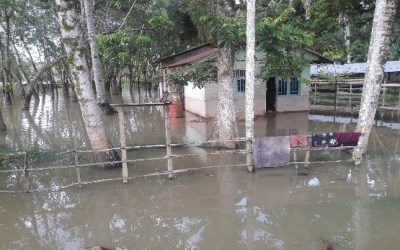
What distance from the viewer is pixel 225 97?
32.5ft

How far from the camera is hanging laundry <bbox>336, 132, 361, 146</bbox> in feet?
27.7

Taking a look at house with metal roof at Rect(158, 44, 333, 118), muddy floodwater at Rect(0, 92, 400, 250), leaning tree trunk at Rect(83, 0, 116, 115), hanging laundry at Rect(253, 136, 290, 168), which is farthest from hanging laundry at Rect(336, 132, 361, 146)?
house with metal roof at Rect(158, 44, 333, 118)

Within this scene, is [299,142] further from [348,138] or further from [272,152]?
[348,138]

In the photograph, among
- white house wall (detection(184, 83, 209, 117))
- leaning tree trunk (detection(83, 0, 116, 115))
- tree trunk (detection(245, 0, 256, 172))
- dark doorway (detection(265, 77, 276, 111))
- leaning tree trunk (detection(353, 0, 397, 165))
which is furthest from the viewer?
dark doorway (detection(265, 77, 276, 111))

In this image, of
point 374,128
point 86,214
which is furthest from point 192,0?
point 374,128

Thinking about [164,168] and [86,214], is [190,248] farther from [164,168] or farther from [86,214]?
[164,168]

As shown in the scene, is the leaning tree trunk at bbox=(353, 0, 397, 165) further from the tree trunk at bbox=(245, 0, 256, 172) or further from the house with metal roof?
the house with metal roof

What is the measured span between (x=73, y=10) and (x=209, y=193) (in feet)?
17.6

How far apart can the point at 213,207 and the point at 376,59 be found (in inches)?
228

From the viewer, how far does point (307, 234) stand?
5.45 m

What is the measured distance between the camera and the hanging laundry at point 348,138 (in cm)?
843

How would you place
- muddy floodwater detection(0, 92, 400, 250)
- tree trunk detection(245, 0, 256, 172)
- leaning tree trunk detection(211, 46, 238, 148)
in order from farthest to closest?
leaning tree trunk detection(211, 46, 238, 148) < tree trunk detection(245, 0, 256, 172) < muddy floodwater detection(0, 92, 400, 250)

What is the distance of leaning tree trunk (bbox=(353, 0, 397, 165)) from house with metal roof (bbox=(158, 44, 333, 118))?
22.5 feet

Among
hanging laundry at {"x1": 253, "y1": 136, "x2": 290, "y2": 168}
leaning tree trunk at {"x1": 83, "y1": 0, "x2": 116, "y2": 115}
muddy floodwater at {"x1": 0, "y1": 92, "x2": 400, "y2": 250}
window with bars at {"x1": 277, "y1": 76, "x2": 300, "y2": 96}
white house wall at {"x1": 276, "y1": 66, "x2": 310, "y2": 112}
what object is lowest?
muddy floodwater at {"x1": 0, "y1": 92, "x2": 400, "y2": 250}
